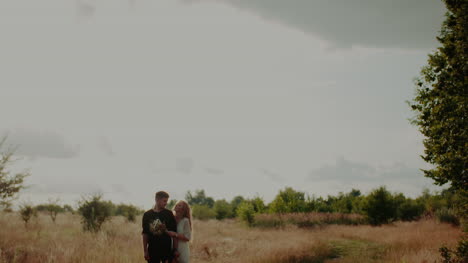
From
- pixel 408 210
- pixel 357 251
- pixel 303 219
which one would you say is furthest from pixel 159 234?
pixel 408 210

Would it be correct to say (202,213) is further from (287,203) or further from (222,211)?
(287,203)

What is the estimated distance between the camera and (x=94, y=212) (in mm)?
17094

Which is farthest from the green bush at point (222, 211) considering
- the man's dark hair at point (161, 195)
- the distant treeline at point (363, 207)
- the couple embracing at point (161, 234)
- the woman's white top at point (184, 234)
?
the man's dark hair at point (161, 195)

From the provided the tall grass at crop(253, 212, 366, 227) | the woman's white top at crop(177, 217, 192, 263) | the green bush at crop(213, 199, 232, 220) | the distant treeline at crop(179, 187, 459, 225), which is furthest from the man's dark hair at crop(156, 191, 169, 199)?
the green bush at crop(213, 199, 232, 220)

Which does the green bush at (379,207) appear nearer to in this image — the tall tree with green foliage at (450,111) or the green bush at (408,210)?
the green bush at (408,210)

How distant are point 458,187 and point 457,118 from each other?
2.15 m

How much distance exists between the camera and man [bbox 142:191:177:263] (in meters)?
6.24

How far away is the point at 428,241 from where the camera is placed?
13.5 metres

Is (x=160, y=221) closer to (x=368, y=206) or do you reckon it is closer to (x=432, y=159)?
(x=432, y=159)

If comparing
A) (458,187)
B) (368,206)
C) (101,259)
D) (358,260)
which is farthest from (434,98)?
(368,206)

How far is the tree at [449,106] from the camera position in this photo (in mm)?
9250

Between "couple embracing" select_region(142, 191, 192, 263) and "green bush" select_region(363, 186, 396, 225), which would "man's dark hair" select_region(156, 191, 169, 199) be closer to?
"couple embracing" select_region(142, 191, 192, 263)

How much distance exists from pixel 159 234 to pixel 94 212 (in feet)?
41.9

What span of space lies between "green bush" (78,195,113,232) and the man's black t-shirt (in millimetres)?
11967
